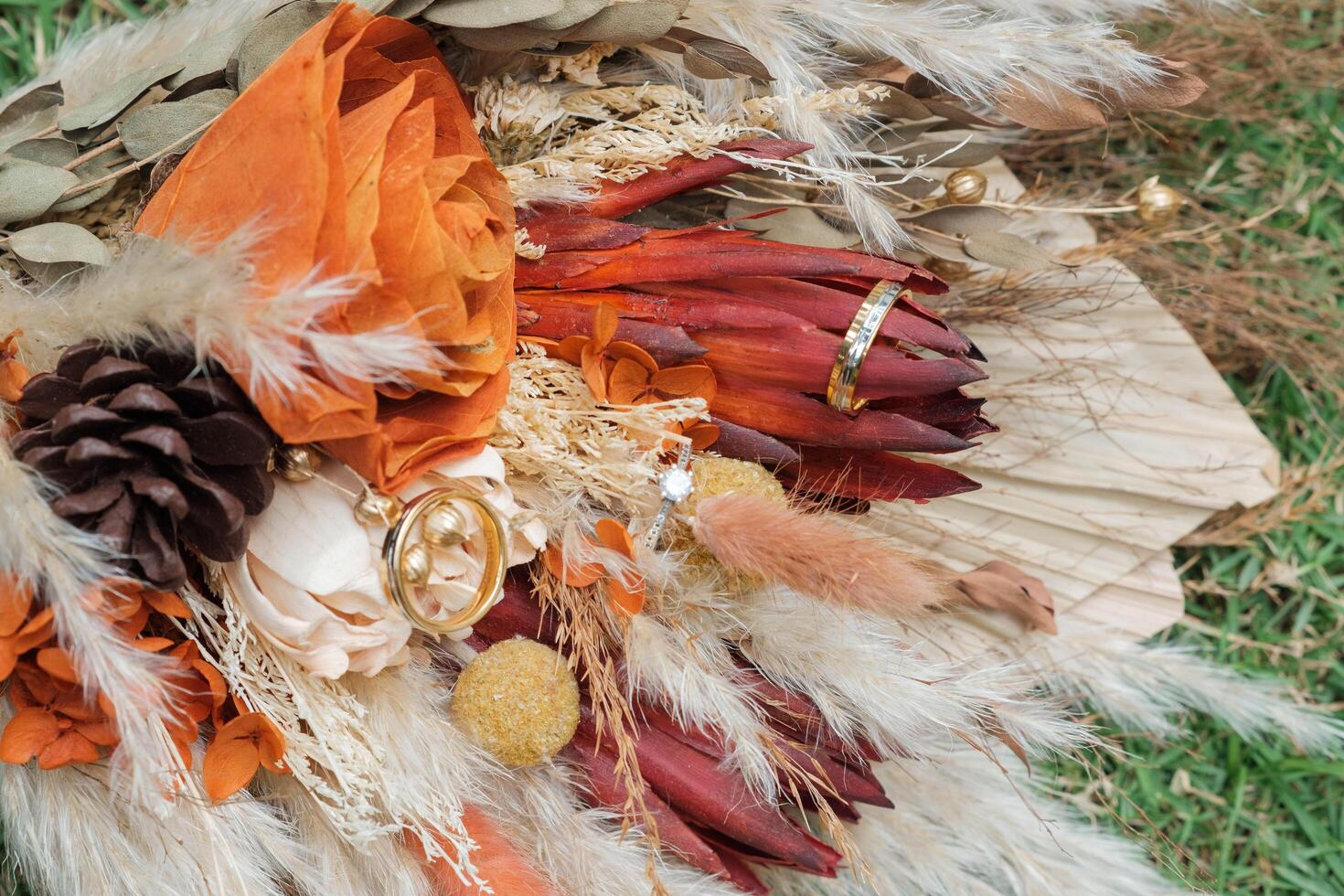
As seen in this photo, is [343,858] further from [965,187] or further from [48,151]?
[965,187]

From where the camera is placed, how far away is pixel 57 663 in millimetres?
570

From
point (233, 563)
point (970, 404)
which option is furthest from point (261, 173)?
point (970, 404)

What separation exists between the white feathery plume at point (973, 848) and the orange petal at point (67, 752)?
57 centimetres

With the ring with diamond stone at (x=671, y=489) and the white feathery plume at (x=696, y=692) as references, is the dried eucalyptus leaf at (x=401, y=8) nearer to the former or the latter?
the ring with diamond stone at (x=671, y=489)

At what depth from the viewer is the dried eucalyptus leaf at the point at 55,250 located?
646 millimetres

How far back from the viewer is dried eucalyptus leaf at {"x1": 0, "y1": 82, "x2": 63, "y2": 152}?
73 centimetres

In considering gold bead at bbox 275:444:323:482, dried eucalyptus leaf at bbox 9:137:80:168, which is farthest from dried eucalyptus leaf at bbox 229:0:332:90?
gold bead at bbox 275:444:323:482

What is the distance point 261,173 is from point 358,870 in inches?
20.2

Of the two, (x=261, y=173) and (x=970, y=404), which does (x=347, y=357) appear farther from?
(x=970, y=404)

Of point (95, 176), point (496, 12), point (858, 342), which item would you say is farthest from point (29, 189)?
point (858, 342)

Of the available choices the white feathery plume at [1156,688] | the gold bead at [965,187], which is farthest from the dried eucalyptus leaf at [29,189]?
the white feathery plume at [1156,688]

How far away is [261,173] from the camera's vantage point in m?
0.56

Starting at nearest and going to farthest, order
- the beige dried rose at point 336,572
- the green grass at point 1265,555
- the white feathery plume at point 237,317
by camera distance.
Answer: the white feathery plume at point 237,317, the beige dried rose at point 336,572, the green grass at point 1265,555

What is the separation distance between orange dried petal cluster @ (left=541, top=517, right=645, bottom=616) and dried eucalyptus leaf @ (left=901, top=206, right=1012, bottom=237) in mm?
384
